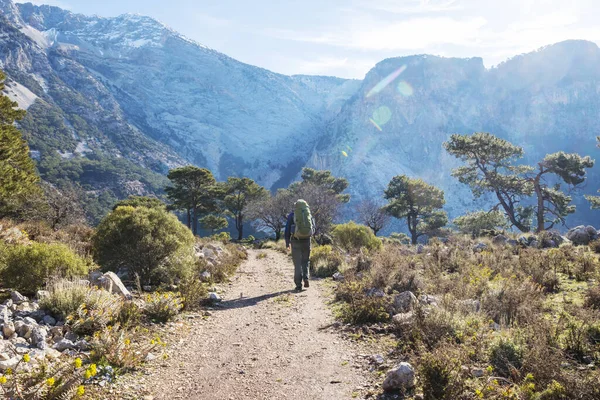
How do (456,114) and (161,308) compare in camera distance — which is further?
(456,114)

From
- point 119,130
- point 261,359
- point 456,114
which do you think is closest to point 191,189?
point 261,359

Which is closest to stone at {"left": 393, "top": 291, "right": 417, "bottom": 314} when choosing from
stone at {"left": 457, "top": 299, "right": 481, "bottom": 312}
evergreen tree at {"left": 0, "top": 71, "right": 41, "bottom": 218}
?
stone at {"left": 457, "top": 299, "right": 481, "bottom": 312}

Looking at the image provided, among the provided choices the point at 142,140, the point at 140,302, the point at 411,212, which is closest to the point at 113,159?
the point at 142,140

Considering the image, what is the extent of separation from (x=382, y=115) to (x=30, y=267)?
530 ft

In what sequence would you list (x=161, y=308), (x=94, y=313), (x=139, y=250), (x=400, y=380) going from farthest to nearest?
1. (x=139, y=250)
2. (x=161, y=308)
3. (x=94, y=313)
4. (x=400, y=380)

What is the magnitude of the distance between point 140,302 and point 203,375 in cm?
281

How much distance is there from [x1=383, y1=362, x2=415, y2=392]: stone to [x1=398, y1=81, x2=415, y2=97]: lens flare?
170758 millimetres

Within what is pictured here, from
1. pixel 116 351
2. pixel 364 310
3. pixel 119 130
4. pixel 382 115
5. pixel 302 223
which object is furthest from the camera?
pixel 382 115

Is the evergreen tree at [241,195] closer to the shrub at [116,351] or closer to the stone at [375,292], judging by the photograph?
the stone at [375,292]

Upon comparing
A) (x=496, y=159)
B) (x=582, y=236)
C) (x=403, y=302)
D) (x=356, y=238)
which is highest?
(x=496, y=159)

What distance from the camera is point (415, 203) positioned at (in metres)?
45.4

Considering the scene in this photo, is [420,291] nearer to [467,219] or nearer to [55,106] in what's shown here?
[467,219]

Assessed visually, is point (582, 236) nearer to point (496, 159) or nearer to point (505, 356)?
point (496, 159)

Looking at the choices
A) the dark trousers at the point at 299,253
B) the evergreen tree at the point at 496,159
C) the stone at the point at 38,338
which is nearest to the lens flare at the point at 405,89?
the evergreen tree at the point at 496,159
